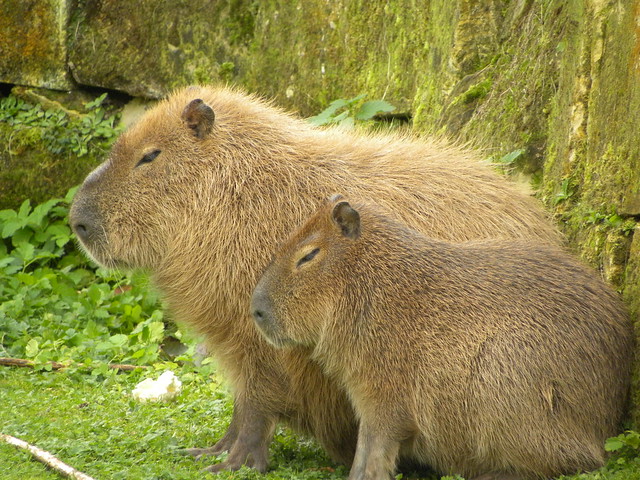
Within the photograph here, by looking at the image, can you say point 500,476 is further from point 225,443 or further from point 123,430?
point 123,430

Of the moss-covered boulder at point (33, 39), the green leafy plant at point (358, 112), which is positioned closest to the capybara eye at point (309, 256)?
the green leafy plant at point (358, 112)

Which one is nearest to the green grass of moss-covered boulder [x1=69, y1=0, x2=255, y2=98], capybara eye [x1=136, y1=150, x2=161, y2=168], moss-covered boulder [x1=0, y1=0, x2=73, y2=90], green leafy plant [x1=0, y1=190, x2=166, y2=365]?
green leafy plant [x1=0, y1=190, x2=166, y2=365]

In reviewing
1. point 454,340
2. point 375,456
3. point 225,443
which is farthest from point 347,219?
point 225,443

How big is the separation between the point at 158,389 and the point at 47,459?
64.3 inches

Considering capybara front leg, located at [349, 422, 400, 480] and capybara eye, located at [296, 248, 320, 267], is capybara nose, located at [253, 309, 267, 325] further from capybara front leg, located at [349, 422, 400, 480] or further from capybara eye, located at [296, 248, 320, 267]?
capybara front leg, located at [349, 422, 400, 480]

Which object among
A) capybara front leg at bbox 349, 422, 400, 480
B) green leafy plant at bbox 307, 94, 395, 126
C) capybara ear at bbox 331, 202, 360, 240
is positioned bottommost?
capybara front leg at bbox 349, 422, 400, 480

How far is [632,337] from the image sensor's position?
424 centimetres

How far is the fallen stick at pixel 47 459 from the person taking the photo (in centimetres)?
409

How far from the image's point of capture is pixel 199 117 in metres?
4.91

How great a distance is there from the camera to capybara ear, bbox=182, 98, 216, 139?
489 cm

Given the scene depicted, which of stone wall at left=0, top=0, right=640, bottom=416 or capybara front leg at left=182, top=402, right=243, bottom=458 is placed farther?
capybara front leg at left=182, top=402, right=243, bottom=458

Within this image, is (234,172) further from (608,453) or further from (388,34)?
(388,34)

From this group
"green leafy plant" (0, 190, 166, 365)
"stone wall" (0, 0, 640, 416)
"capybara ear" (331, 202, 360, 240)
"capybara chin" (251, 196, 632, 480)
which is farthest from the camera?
"green leafy plant" (0, 190, 166, 365)

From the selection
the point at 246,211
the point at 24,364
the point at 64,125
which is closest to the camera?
the point at 246,211
